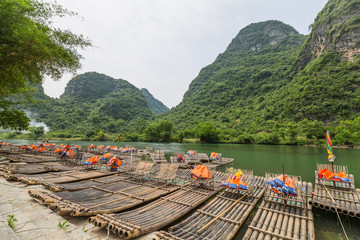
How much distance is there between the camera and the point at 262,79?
126 meters

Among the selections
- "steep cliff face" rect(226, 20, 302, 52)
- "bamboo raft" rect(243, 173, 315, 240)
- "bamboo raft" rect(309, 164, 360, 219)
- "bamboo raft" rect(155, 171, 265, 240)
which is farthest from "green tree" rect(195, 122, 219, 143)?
"steep cliff face" rect(226, 20, 302, 52)

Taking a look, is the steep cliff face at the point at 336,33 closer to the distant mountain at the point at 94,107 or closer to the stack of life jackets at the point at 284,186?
the stack of life jackets at the point at 284,186

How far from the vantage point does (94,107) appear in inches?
5187

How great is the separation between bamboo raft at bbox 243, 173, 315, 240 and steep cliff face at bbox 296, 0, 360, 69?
3771 inches

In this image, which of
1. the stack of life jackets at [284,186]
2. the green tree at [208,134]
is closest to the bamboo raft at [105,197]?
the stack of life jackets at [284,186]

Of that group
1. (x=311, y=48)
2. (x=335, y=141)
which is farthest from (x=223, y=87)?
(x=335, y=141)

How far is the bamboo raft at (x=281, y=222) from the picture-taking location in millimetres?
4945

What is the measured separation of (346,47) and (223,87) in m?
74.5

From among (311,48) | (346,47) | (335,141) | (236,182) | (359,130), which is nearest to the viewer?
(236,182)

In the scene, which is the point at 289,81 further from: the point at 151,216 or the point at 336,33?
the point at 151,216

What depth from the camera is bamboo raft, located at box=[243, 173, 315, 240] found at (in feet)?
16.2

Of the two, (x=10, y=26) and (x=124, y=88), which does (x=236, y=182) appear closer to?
(x=10, y=26)

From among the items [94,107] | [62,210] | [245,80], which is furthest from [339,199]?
[94,107]

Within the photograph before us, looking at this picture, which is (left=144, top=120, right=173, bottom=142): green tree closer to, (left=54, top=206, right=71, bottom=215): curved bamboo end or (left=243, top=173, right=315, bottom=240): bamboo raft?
(left=243, top=173, right=315, bottom=240): bamboo raft
